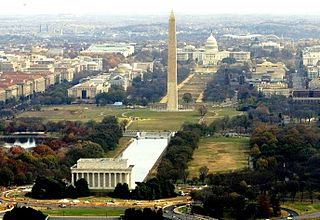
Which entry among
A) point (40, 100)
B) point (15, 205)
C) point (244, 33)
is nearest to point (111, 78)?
point (40, 100)

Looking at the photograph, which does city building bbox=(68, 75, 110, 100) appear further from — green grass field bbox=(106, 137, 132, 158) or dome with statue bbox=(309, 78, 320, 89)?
green grass field bbox=(106, 137, 132, 158)

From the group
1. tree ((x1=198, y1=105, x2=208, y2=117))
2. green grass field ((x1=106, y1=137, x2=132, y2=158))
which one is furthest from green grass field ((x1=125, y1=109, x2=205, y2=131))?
green grass field ((x1=106, y1=137, x2=132, y2=158))

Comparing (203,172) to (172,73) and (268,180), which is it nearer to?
(268,180)

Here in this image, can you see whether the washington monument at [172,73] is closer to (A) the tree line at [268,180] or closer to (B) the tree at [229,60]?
(A) the tree line at [268,180]

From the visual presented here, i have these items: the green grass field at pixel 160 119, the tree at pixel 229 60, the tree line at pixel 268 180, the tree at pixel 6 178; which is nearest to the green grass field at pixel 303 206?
the tree line at pixel 268 180

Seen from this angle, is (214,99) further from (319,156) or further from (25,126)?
(319,156)

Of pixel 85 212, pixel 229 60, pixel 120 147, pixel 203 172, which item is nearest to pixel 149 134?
pixel 120 147
